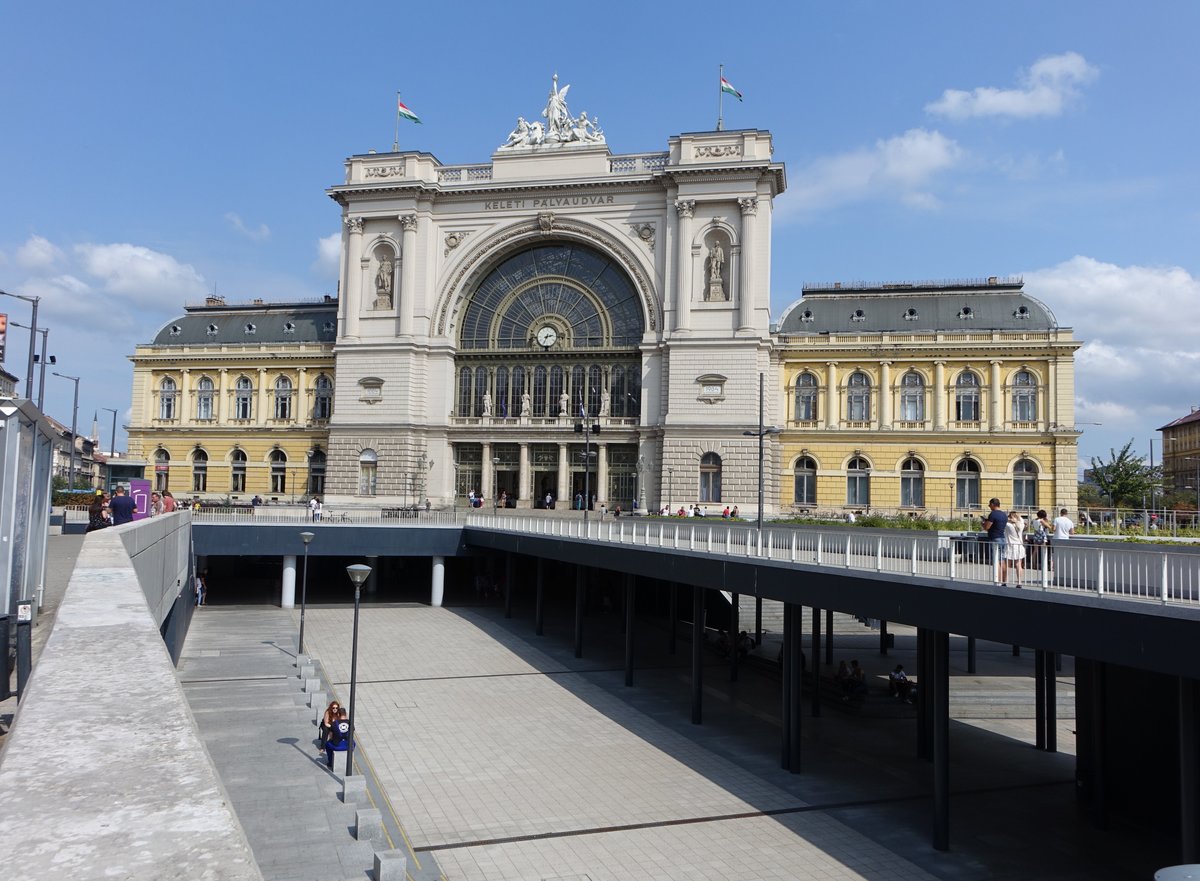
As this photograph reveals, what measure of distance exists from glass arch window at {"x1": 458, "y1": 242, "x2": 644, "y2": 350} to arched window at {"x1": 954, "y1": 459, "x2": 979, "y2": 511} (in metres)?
24.9

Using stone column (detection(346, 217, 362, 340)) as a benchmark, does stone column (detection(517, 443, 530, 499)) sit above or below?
below

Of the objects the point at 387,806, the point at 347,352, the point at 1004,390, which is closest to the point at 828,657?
the point at 387,806

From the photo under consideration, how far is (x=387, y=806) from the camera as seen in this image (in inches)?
786

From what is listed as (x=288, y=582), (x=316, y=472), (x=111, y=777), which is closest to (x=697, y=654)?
(x=111, y=777)

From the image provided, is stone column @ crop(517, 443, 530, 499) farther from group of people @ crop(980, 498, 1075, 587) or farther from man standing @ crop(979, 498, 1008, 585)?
group of people @ crop(980, 498, 1075, 587)

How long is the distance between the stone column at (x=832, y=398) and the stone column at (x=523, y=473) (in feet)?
74.0

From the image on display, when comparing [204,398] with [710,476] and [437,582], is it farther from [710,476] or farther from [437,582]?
[710,476]

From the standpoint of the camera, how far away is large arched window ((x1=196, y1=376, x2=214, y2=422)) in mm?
80688

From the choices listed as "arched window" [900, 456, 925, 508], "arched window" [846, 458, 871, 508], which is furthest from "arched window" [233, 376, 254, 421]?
"arched window" [900, 456, 925, 508]

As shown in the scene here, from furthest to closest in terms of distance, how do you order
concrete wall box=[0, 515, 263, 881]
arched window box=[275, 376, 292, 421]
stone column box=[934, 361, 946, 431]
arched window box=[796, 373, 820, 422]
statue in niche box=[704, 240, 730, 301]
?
arched window box=[275, 376, 292, 421], arched window box=[796, 373, 820, 422], stone column box=[934, 361, 946, 431], statue in niche box=[704, 240, 730, 301], concrete wall box=[0, 515, 263, 881]

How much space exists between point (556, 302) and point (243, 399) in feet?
96.6

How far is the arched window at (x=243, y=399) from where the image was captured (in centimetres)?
7981

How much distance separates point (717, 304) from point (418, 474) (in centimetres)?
2578

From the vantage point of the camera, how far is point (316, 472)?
253 ft
